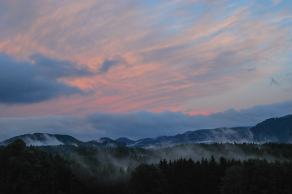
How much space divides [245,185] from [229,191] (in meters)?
7.47

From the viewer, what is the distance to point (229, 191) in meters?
200

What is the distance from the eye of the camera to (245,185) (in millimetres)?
198000

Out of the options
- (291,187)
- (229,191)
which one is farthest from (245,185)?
(291,187)

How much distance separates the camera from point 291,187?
197 m

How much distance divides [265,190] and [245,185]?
8.81 m

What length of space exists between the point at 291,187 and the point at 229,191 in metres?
26.7

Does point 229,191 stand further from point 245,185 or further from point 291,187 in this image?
point 291,187

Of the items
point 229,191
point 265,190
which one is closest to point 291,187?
point 265,190

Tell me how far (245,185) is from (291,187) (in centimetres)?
1978

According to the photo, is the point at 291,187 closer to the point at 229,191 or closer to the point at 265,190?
the point at 265,190
